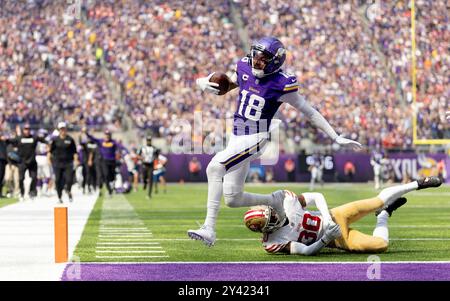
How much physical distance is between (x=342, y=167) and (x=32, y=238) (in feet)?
93.7

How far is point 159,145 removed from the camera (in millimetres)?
39406

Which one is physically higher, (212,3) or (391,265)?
(212,3)

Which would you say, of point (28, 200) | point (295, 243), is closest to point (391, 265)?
point (295, 243)

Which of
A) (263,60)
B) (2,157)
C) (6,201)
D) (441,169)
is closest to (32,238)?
(263,60)

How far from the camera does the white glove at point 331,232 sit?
9992 mm

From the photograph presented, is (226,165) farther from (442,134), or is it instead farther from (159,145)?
(159,145)

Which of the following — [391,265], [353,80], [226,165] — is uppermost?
[353,80]

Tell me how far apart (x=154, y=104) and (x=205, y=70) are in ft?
9.03

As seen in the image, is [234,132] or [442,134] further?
[442,134]

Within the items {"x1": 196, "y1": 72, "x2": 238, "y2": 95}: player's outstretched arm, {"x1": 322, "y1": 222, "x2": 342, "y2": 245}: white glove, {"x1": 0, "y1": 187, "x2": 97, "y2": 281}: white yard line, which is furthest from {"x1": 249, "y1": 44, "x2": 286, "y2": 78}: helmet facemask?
{"x1": 0, "y1": 187, "x2": 97, "y2": 281}: white yard line

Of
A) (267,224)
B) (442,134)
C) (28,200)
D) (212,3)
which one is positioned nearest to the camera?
(267,224)

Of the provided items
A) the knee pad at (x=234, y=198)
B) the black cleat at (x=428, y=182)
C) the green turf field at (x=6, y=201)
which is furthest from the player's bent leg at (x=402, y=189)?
the green turf field at (x=6, y=201)

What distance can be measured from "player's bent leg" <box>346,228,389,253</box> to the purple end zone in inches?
38.3

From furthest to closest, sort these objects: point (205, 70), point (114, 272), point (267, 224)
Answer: point (205, 70), point (267, 224), point (114, 272)
